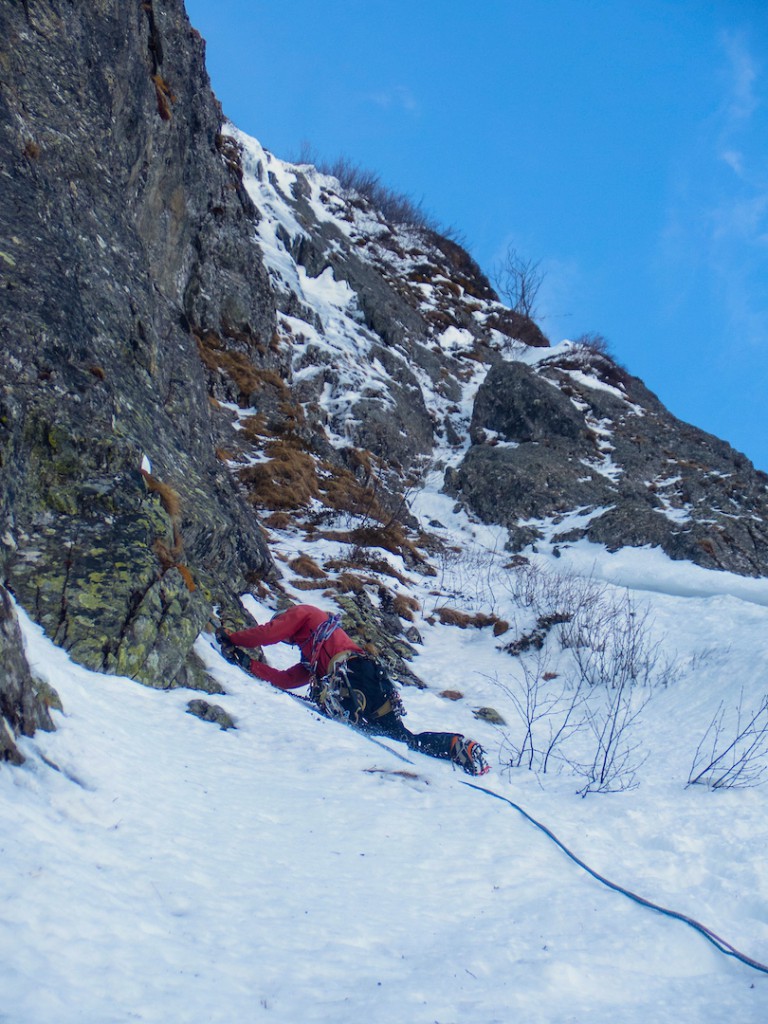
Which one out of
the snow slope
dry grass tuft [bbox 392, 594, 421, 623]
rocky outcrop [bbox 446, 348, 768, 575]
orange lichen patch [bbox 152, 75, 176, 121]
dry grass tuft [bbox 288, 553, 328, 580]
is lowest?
the snow slope

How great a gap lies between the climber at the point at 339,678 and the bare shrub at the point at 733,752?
58.3 inches

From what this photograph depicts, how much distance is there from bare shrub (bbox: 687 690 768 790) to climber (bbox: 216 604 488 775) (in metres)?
1.48

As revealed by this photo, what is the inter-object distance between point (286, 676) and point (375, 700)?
778mm

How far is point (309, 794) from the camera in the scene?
3158 mm

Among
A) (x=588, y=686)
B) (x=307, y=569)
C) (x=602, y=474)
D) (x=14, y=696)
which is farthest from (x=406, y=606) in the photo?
(x=602, y=474)

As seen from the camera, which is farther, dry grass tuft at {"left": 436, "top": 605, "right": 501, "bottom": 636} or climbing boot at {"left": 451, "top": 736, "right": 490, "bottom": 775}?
dry grass tuft at {"left": 436, "top": 605, "right": 501, "bottom": 636}

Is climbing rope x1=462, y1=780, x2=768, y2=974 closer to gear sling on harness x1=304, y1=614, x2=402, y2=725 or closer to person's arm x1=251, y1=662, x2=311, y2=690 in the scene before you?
gear sling on harness x1=304, y1=614, x2=402, y2=725

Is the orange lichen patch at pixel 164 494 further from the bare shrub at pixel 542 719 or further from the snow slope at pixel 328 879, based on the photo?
the bare shrub at pixel 542 719

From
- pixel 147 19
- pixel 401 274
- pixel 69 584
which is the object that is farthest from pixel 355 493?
pixel 401 274

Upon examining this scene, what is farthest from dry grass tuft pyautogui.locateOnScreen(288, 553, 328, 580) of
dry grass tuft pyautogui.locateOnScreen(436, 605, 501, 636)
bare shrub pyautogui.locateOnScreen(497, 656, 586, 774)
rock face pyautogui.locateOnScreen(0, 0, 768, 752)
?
bare shrub pyautogui.locateOnScreen(497, 656, 586, 774)

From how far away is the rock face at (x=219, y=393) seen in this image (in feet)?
14.1

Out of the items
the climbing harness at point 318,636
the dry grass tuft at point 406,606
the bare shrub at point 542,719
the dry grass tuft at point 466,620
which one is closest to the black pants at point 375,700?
the climbing harness at point 318,636

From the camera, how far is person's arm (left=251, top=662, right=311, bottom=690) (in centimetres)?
499

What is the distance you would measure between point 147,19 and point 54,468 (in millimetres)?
10648
